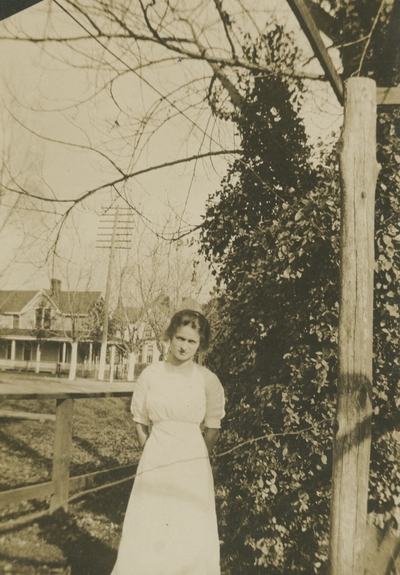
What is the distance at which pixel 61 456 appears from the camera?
3.83 m

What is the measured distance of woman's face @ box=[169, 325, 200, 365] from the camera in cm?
294

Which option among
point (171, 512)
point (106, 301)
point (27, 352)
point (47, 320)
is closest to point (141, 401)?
point (171, 512)

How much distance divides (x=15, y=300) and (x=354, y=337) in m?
2.12

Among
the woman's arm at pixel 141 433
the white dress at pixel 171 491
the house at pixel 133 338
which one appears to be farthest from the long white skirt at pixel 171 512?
the house at pixel 133 338

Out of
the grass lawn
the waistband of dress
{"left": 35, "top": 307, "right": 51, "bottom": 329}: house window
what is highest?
{"left": 35, "top": 307, "right": 51, "bottom": 329}: house window

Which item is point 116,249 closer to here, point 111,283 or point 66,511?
point 111,283

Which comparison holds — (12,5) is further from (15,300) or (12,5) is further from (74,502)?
(74,502)

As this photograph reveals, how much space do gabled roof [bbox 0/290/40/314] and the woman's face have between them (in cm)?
100

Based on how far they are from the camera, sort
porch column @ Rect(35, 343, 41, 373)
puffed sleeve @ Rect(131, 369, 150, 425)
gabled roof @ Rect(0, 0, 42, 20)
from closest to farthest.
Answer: gabled roof @ Rect(0, 0, 42, 20) < puffed sleeve @ Rect(131, 369, 150, 425) < porch column @ Rect(35, 343, 41, 373)

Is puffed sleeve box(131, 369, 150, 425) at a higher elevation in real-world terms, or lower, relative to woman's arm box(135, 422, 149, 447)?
higher

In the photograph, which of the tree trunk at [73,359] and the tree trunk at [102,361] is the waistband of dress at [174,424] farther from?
the tree trunk at [73,359]

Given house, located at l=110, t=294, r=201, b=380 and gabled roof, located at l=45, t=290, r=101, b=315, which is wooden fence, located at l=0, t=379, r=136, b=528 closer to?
house, located at l=110, t=294, r=201, b=380

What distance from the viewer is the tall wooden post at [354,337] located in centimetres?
238

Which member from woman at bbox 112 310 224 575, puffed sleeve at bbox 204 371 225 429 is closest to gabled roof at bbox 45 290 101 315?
woman at bbox 112 310 224 575
